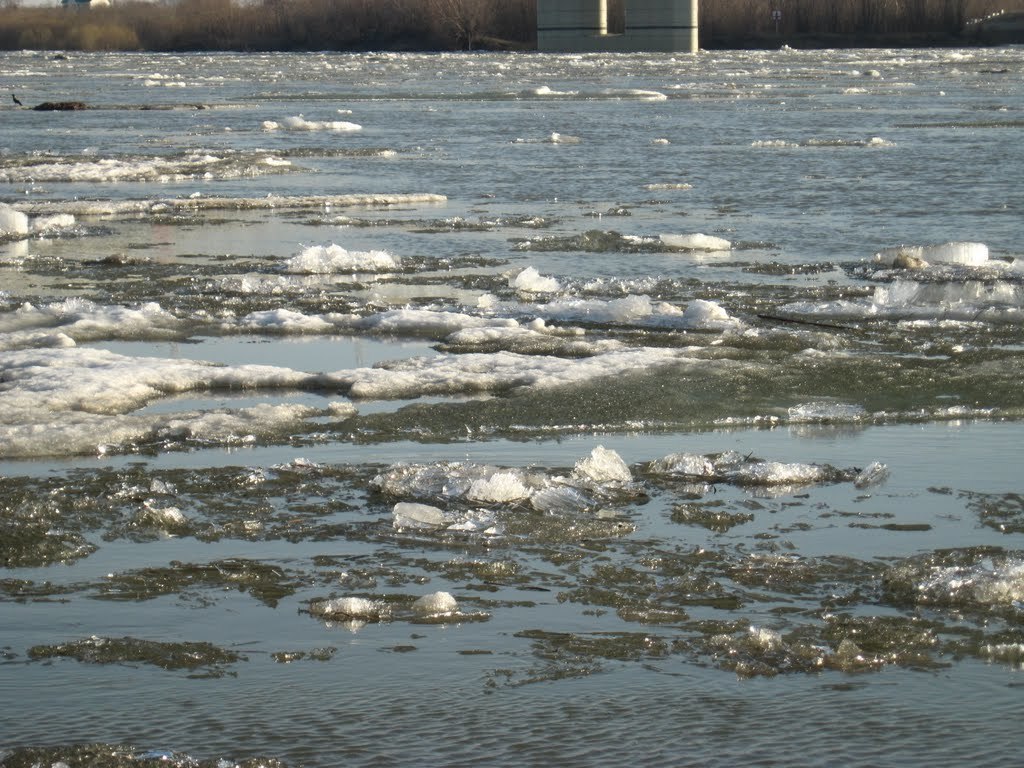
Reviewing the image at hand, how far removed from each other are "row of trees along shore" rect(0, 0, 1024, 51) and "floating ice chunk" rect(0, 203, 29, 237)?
66.3 m

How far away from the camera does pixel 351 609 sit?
429 cm

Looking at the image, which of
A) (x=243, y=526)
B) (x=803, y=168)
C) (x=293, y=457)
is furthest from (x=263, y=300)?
(x=803, y=168)

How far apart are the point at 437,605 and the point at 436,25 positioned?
78.0 metres

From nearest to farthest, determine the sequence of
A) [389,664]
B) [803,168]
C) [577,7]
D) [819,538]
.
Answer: [389,664] → [819,538] → [803,168] → [577,7]

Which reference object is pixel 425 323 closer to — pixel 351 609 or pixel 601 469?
pixel 601 469

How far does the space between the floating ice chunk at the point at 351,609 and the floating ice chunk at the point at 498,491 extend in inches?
39.2

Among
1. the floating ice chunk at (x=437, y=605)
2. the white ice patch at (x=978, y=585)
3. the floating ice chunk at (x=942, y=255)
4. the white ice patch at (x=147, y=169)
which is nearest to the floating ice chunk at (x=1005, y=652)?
the white ice patch at (x=978, y=585)

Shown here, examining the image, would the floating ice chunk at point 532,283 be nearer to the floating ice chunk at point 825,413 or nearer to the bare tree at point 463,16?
the floating ice chunk at point 825,413

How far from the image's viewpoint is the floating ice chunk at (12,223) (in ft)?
41.1

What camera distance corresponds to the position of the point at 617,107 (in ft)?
102

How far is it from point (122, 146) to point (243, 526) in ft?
58.8

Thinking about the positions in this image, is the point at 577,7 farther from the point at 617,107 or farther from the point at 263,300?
the point at 263,300

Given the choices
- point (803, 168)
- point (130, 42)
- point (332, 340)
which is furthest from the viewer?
point (130, 42)

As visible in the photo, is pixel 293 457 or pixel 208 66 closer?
pixel 293 457
